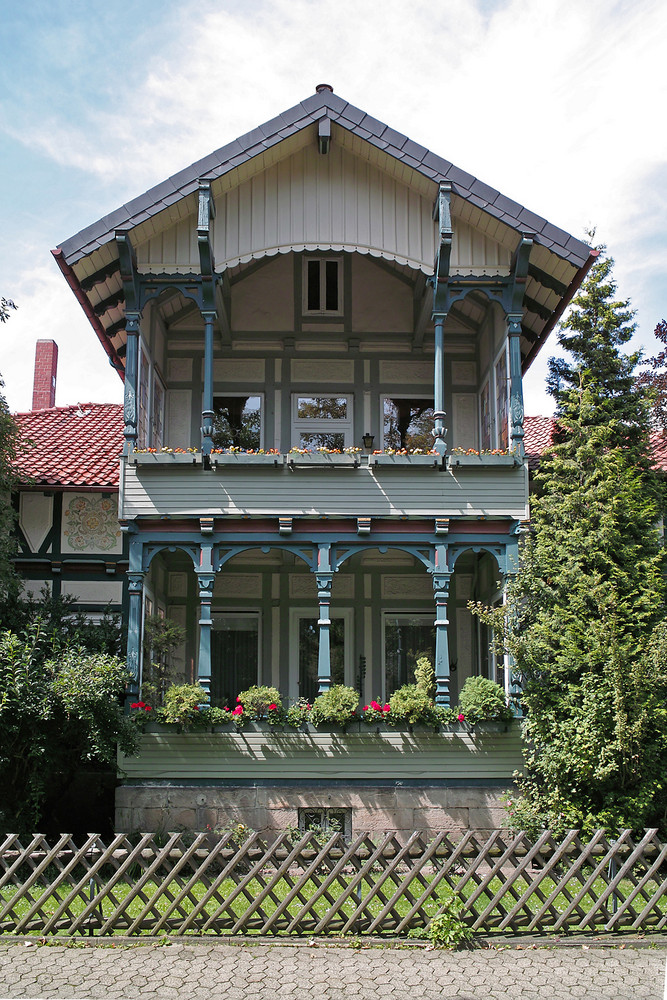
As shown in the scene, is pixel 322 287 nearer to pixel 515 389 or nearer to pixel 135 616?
pixel 515 389

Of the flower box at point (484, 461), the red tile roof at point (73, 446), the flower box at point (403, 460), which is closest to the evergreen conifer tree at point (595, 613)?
the flower box at point (484, 461)

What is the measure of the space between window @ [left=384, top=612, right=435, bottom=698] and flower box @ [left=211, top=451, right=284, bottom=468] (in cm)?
478

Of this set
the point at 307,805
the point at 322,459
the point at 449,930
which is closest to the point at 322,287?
the point at 322,459

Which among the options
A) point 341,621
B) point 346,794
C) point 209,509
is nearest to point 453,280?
point 209,509

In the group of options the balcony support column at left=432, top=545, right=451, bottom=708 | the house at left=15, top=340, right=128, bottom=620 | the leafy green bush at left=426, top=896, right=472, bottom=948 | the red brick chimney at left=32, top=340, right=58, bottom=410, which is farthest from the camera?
the red brick chimney at left=32, top=340, right=58, bottom=410

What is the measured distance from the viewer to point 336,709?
44.9 ft

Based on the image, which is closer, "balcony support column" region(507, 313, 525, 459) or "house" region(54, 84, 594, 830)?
"house" region(54, 84, 594, 830)

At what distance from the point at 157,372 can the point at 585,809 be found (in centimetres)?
1030

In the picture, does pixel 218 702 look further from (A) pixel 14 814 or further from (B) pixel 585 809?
(B) pixel 585 809

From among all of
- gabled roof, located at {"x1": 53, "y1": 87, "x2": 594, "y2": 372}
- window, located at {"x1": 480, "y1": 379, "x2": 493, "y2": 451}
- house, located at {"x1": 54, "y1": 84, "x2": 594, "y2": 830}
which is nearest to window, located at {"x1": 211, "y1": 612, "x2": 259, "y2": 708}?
house, located at {"x1": 54, "y1": 84, "x2": 594, "y2": 830}

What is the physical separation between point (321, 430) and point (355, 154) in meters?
4.93

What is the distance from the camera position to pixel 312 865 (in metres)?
9.52

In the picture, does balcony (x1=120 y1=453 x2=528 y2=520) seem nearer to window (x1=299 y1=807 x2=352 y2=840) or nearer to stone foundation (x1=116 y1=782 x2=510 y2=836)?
stone foundation (x1=116 y1=782 x2=510 y2=836)

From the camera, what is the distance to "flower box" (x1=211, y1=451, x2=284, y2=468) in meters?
14.7
